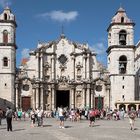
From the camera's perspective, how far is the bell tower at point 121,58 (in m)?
57.5

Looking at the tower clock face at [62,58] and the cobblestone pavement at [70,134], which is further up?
the tower clock face at [62,58]

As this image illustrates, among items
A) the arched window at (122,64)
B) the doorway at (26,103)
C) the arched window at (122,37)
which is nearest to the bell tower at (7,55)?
the doorway at (26,103)

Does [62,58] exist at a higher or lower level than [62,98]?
higher

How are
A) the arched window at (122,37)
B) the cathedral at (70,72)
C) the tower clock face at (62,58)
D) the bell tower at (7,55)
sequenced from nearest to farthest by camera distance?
the bell tower at (7,55)
the cathedral at (70,72)
the arched window at (122,37)
the tower clock face at (62,58)

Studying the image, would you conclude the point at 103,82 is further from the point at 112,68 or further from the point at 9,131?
the point at 9,131

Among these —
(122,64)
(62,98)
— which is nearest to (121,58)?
(122,64)

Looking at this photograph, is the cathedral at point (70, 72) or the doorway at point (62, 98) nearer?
the cathedral at point (70, 72)

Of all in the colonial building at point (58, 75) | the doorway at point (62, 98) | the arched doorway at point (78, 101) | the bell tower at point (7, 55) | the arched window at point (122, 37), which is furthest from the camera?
the doorway at point (62, 98)

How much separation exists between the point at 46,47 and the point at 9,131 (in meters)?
34.5

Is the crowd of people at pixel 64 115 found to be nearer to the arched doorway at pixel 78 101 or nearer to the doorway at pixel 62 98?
the arched doorway at pixel 78 101

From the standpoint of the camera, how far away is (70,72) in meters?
59.5

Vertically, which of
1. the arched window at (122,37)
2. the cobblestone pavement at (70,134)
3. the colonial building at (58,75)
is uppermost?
the arched window at (122,37)

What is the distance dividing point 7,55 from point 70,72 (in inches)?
354

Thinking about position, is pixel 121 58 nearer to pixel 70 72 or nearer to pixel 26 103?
pixel 70 72
